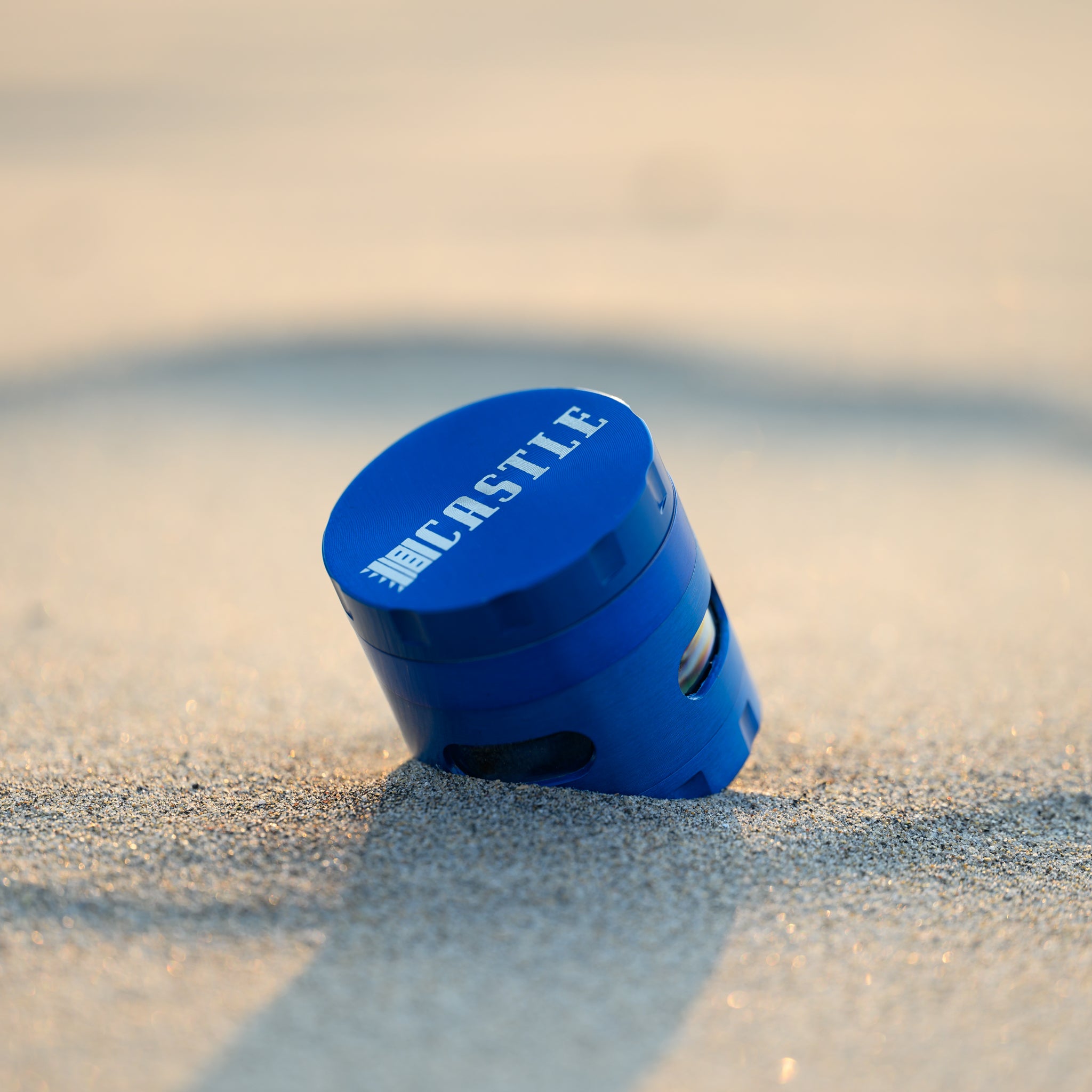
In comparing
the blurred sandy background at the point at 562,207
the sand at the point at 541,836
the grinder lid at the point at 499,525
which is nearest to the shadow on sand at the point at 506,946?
the sand at the point at 541,836

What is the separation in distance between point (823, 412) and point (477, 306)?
156 cm

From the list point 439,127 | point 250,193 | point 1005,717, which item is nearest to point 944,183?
point 439,127

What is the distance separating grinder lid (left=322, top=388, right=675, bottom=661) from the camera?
4.94 ft

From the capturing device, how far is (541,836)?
1657 mm

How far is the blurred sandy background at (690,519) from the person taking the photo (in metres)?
1.40

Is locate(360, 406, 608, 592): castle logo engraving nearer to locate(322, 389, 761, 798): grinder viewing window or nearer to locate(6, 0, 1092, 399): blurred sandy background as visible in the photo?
locate(322, 389, 761, 798): grinder viewing window

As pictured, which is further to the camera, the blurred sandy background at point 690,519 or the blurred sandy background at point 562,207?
the blurred sandy background at point 562,207

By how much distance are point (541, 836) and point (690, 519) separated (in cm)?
202

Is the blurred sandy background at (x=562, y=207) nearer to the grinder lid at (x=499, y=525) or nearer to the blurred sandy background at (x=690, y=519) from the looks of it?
the blurred sandy background at (x=690, y=519)

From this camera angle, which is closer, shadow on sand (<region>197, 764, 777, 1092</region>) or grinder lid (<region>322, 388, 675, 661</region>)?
shadow on sand (<region>197, 764, 777, 1092</region>)

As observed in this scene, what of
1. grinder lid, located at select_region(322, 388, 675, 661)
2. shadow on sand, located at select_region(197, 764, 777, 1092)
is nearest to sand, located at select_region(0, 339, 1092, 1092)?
shadow on sand, located at select_region(197, 764, 777, 1092)

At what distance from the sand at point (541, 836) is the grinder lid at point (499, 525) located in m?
0.37

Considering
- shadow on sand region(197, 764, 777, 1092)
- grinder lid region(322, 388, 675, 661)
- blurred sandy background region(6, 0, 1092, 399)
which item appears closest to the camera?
shadow on sand region(197, 764, 777, 1092)

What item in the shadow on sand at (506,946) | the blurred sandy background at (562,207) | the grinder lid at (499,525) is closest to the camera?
the shadow on sand at (506,946)
